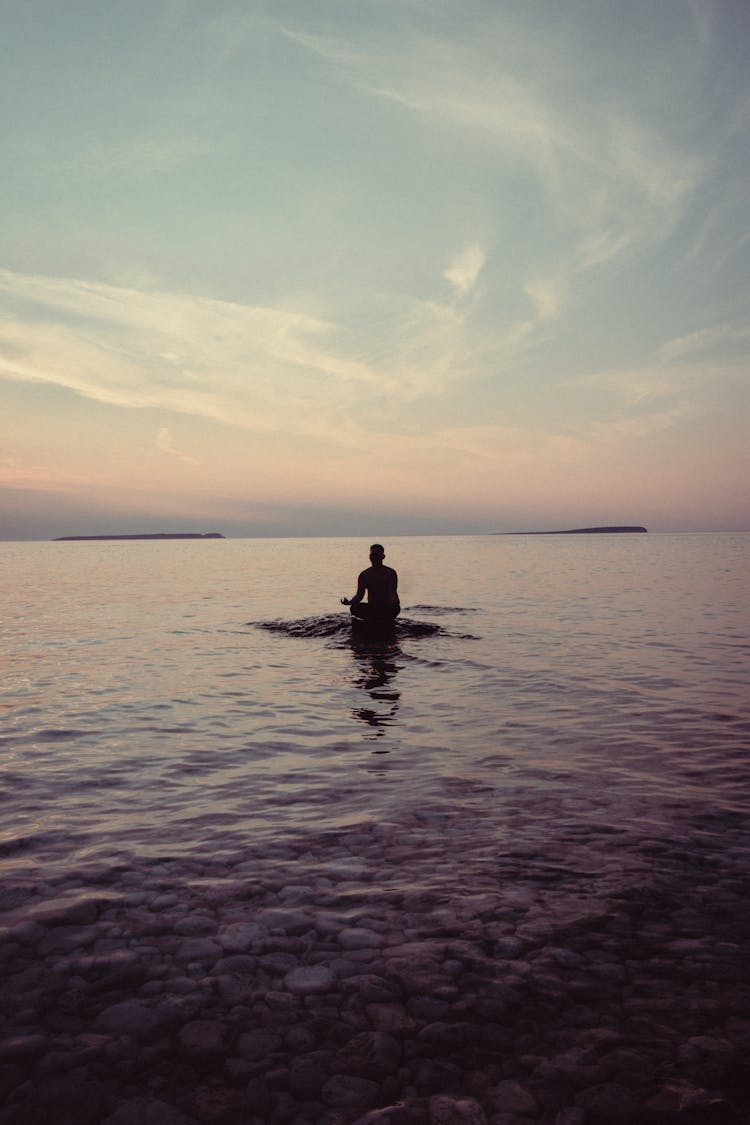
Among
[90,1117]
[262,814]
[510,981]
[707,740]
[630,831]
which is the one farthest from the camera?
[707,740]

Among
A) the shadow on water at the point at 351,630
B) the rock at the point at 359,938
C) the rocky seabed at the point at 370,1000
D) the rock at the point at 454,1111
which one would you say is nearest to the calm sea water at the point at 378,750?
the shadow on water at the point at 351,630

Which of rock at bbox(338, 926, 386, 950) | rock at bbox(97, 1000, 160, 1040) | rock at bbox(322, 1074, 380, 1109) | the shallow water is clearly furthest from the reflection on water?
rock at bbox(322, 1074, 380, 1109)

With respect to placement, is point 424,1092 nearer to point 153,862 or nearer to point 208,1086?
point 208,1086

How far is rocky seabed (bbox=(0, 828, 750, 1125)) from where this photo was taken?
3904mm

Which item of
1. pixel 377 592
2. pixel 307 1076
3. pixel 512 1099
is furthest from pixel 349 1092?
pixel 377 592

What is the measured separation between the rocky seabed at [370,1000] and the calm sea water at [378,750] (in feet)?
1.71

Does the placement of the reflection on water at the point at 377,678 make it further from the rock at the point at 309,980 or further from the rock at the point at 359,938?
the rock at the point at 309,980

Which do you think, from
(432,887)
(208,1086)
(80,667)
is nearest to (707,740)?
(432,887)

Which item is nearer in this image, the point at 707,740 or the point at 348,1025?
the point at 348,1025

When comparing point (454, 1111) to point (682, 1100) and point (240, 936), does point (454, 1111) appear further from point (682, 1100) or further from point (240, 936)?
point (240, 936)

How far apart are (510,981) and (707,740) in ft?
27.5

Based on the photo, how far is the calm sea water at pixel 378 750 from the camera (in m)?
7.39

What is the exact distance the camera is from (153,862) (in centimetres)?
702

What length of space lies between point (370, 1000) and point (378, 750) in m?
6.82
